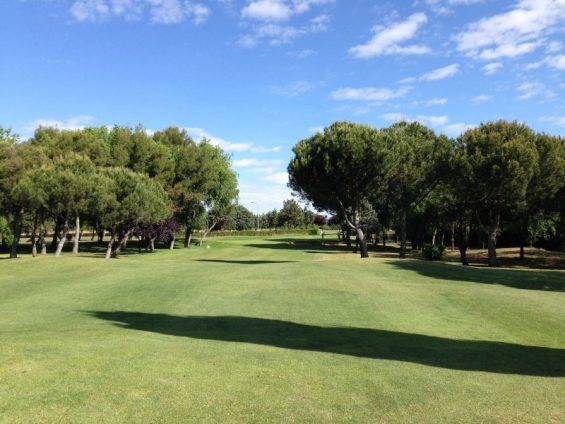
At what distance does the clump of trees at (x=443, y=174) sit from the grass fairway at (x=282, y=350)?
511 inches

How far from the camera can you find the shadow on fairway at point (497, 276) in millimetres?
24125

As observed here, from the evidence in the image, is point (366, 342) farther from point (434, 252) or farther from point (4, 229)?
point (4, 229)

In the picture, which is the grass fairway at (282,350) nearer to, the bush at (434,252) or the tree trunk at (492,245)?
the tree trunk at (492,245)

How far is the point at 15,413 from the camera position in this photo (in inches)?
221

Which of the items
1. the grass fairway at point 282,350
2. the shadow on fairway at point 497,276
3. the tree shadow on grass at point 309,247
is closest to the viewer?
the grass fairway at point 282,350

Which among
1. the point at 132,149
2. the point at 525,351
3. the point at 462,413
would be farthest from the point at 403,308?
the point at 132,149

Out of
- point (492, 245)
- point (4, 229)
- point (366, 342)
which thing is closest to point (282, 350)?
point (366, 342)

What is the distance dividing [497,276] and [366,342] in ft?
60.3

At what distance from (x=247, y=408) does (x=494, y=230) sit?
42377 millimetres

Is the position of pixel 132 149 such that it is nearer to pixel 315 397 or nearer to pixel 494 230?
pixel 494 230

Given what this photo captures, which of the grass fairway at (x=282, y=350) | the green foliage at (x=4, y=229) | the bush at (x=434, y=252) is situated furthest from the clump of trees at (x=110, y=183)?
the bush at (x=434, y=252)

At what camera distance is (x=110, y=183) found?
132 feet

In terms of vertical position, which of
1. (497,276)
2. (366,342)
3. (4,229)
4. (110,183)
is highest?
(110,183)

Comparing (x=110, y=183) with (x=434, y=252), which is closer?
(x=110, y=183)
